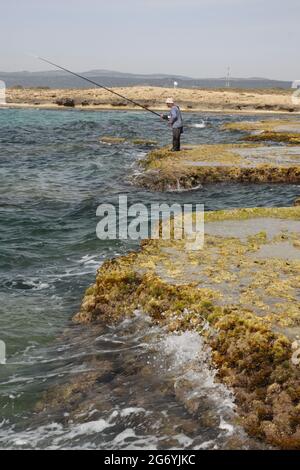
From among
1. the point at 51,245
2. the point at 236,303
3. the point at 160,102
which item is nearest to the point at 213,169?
the point at 51,245

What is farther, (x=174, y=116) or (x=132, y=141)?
(x=132, y=141)

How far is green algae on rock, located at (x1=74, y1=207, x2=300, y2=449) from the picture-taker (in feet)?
19.5

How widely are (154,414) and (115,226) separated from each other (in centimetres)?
953

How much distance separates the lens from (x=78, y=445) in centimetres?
591

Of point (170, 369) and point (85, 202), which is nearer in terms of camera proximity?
point (170, 369)

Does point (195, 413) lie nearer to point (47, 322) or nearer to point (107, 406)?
point (107, 406)

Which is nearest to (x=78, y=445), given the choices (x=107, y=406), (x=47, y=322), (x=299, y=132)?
(x=107, y=406)

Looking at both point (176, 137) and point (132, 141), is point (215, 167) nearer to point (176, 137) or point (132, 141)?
point (176, 137)

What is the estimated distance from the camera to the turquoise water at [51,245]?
725 cm

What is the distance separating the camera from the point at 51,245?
45.4ft

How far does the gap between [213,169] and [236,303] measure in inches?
596

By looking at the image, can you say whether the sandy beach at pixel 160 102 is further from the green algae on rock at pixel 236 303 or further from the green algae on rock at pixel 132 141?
the green algae on rock at pixel 236 303

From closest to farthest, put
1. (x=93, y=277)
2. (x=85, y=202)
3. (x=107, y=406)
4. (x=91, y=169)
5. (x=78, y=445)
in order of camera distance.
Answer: (x=78, y=445), (x=107, y=406), (x=93, y=277), (x=85, y=202), (x=91, y=169)

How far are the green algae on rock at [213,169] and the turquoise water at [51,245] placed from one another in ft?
2.26
